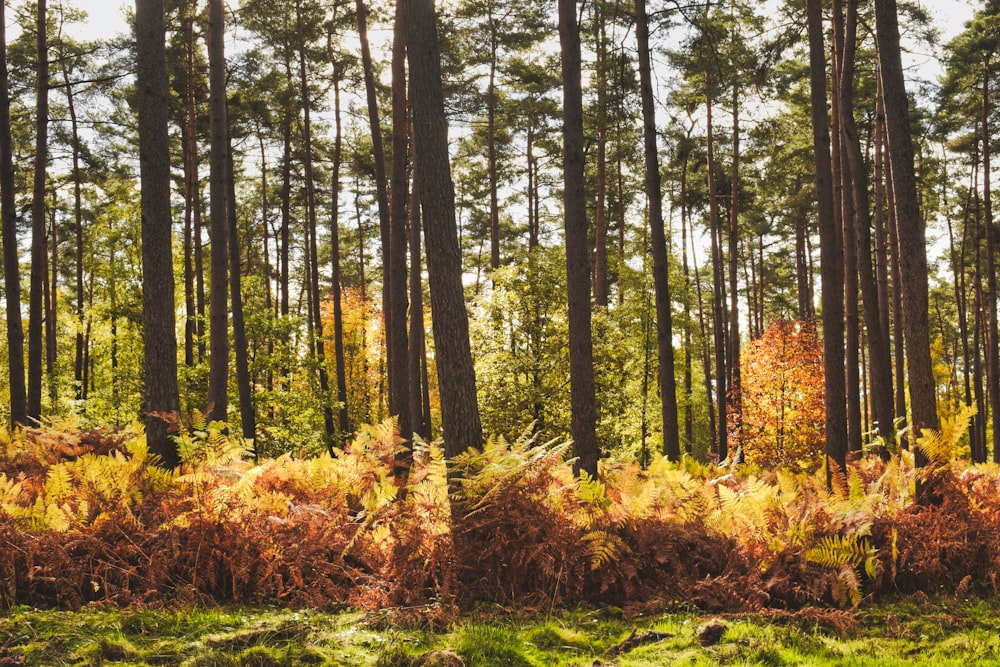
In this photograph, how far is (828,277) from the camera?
9227 millimetres

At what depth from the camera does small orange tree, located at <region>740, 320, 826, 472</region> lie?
20.8 metres

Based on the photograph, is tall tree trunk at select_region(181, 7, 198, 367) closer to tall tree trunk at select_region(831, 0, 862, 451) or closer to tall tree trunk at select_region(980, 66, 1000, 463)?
tall tree trunk at select_region(831, 0, 862, 451)

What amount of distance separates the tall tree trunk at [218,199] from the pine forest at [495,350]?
0.06 m

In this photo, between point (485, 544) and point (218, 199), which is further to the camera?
point (218, 199)

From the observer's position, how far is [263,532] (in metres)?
5.93

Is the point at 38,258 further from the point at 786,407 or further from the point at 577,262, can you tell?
the point at 786,407

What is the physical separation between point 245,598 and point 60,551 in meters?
1.44

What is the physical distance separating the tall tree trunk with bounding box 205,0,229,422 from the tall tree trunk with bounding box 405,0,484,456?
7.30 meters

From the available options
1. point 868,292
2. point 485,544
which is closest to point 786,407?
point 868,292

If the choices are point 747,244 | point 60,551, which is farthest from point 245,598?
point 747,244

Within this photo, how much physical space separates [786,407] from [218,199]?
17.5 m

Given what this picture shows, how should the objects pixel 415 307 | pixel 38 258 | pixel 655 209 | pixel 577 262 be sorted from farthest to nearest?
pixel 38 258
pixel 415 307
pixel 655 209
pixel 577 262

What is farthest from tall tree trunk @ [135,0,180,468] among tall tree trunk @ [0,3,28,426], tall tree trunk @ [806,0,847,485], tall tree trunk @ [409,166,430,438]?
tall tree trunk @ [806,0,847,485]

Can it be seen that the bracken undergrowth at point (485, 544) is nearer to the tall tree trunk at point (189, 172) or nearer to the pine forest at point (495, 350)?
the pine forest at point (495, 350)
